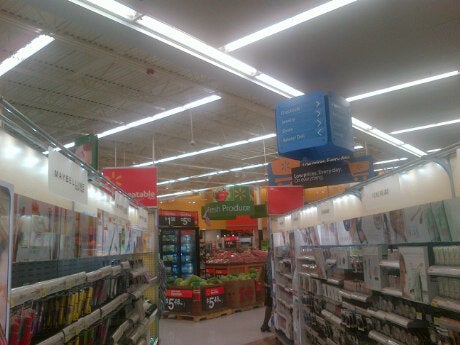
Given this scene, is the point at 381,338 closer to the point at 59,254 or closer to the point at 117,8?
the point at 59,254

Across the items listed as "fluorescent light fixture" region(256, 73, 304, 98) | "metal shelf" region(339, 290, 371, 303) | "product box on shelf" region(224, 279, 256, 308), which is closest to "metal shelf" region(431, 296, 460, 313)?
"metal shelf" region(339, 290, 371, 303)

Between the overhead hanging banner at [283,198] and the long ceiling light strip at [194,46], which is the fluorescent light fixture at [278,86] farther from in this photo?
the overhead hanging banner at [283,198]

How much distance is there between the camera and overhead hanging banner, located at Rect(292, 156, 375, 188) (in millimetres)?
8078

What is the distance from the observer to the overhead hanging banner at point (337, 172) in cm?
808

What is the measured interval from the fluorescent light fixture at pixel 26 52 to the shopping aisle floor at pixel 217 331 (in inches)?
244

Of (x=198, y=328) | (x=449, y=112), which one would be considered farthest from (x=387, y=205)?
(x=198, y=328)

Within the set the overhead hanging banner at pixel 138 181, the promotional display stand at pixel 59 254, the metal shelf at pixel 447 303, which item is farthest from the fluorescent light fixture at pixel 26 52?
the metal shelf at pixel 447 303

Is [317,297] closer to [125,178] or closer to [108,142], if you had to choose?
[125,178]

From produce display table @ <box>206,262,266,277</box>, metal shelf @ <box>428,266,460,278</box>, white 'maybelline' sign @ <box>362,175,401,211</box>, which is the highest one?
white 'maybelline' sign @ <box>362,175,401,211</box>

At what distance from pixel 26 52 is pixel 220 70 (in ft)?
13.7

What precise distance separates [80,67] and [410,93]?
6694 millimetres

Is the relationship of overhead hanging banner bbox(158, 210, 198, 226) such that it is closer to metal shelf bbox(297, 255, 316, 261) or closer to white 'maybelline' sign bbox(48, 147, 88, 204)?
metal shelf bbox(297, 255, 316, 261)

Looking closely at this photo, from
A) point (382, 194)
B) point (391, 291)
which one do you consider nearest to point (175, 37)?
point (382, 194)

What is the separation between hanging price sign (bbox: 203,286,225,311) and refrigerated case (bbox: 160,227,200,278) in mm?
2454
